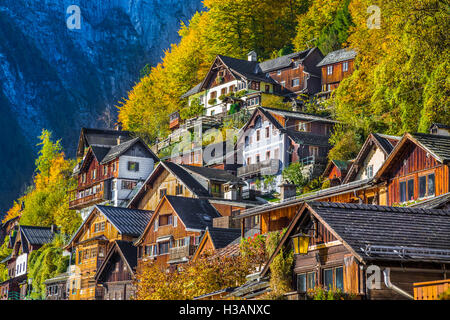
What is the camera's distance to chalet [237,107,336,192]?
71.1 metres

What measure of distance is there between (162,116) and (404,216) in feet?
267

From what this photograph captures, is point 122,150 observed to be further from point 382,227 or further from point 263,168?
point 382,227

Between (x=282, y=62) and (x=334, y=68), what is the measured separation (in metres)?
9.19

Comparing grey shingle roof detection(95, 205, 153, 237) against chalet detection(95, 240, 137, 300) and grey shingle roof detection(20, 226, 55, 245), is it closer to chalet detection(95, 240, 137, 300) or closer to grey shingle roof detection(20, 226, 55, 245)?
chalet detection(95, 240, 137, 300)

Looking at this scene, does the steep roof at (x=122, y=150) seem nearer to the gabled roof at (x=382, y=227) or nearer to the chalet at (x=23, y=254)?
the chalet at (x=23, y=254)

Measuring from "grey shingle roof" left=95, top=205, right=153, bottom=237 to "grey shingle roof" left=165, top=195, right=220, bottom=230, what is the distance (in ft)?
22.7

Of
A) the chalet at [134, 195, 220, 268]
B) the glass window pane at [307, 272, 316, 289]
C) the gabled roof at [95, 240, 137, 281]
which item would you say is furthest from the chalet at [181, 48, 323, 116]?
the glass window pane at [307, 272, 316, 289]

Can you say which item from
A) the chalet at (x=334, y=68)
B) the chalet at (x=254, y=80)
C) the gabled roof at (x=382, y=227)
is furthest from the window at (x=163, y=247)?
the chalet at (x=334, y=68)

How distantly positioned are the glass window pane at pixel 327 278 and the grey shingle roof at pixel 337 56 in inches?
2371

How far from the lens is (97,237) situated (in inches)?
2534
